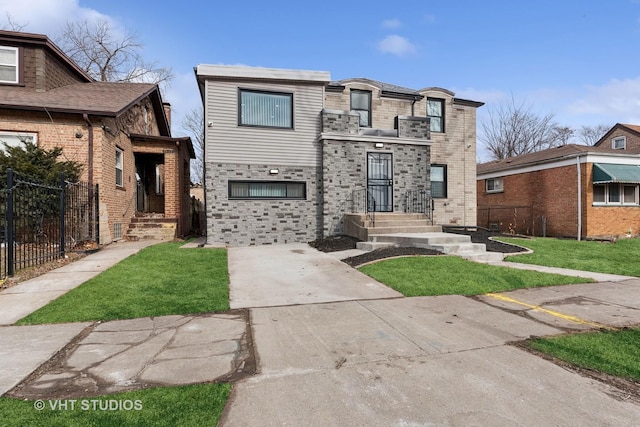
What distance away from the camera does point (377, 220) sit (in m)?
11.1

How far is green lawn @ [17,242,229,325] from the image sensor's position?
478cm

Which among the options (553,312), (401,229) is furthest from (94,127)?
(553,312)

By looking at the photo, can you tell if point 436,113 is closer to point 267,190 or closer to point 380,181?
point 380,181

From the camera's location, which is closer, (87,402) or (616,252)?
(87,402)

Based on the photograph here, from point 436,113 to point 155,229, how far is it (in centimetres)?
1254

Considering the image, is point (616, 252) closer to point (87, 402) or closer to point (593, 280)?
point (593, 280)

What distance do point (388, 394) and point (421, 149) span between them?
11442 millimetres

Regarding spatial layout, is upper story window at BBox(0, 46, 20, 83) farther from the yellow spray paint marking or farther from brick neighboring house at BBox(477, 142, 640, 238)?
brick neighboring house at BBox(477, 142, 640, 238)

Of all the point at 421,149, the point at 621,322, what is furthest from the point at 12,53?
the point at 621,322

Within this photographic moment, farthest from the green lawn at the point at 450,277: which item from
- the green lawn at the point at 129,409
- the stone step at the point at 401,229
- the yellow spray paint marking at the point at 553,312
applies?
the green lawn at the point at 129,409

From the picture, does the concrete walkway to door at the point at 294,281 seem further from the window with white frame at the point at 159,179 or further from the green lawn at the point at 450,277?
the window with white frame at the point at 159,179

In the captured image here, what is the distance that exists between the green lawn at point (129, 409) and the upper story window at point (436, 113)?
48.1 ft

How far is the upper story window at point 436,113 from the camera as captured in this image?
15.1 m

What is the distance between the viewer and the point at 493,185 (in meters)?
21.0
